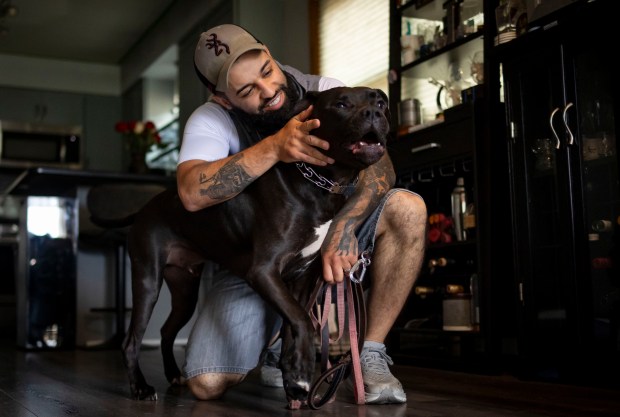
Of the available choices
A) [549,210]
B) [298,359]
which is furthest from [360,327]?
A: [549,210]

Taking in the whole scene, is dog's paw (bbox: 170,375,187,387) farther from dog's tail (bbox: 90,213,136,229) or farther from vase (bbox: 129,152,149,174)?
vase (bbox: 129,152,149,174)

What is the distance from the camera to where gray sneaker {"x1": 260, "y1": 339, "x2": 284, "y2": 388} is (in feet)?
7.84

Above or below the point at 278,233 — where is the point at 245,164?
above

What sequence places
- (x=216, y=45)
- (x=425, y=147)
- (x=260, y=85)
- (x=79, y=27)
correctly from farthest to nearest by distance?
1. (x=79, y=27)
2. (x=425, y=147)
3. (x=216, y=45)
4. (x=260, y=85)

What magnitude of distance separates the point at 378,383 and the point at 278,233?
444 millimetres

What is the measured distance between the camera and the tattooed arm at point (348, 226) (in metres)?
1.85

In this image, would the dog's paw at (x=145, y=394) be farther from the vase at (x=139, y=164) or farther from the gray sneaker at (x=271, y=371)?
the vase at (x=139, y=164)

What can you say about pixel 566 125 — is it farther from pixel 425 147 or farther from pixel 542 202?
pixel 425 147

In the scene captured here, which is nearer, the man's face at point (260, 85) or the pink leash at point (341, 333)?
the pink leash at point (341, 333)

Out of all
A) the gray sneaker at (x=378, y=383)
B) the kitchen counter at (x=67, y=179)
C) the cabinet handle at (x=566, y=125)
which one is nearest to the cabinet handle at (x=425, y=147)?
the cabinet handle at (x=566, y=125)

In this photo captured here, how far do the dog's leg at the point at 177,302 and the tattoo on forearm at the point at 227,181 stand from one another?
0.41 metres

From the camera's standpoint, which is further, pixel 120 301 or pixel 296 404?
pixel 120 301

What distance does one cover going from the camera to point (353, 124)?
5.37ft

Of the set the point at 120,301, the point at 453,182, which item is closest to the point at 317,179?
the point at 453,182
